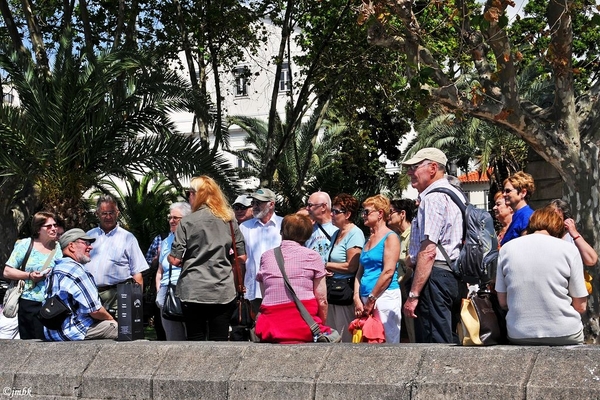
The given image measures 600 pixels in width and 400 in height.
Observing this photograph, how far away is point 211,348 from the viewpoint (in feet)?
23.3

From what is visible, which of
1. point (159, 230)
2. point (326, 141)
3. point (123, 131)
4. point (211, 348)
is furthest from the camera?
point (326, 141)

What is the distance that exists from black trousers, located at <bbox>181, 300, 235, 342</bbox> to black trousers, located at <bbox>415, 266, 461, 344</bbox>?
1623 millimetres

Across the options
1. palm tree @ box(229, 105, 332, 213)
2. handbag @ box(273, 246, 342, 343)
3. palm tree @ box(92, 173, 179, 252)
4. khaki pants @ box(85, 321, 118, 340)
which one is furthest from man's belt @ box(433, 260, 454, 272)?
palm tree @ box(92, 173, 179, 252)

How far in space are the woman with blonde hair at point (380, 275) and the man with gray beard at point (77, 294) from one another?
202 centimetres

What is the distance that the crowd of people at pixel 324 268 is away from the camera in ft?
20.1

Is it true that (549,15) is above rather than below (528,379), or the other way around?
above

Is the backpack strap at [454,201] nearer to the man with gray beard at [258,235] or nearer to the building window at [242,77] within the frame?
the man with gray beard at [258,235]

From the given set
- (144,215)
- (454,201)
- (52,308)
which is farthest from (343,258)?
(144,215)

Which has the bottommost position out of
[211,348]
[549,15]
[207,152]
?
[211,348]

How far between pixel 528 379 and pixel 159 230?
19116 mm

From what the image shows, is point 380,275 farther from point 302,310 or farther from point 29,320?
point 29,320

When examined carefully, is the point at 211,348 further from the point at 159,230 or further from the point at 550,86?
the point at 550,86

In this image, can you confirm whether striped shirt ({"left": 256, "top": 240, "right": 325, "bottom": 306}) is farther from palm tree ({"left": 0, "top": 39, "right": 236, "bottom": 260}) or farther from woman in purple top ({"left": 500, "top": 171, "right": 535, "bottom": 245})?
palm tree ({"left": 0, "top": 39, "right": 236, "bottom": 260})

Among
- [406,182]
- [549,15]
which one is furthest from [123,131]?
[406,182]
